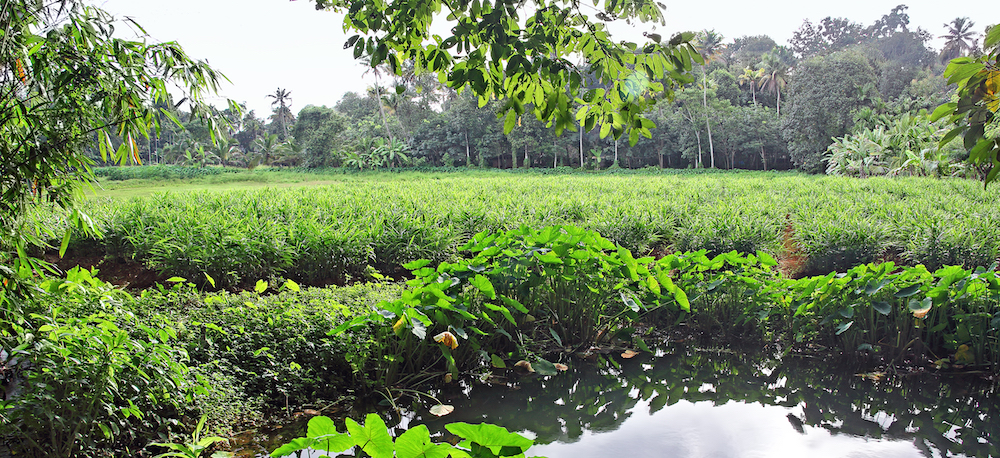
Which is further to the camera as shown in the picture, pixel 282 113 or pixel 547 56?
pixel 282 113

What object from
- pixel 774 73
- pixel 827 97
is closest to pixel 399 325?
pixel 827 97

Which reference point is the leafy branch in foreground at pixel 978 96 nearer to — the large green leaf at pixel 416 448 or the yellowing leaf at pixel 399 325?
the large green leaf at pixel 416 448

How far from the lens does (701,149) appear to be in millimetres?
37875

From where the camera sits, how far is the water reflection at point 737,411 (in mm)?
2240

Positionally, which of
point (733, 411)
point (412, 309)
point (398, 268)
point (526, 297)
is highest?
point (412, 309)

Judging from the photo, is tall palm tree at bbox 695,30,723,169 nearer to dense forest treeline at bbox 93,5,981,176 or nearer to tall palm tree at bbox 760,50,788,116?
dense forest treeline at bbox 93,5,981,176

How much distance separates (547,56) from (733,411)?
1868mm

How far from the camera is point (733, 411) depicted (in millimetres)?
2582

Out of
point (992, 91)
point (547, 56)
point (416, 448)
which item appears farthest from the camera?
point (547, 56)

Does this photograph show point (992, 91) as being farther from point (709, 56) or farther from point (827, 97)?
point (709, 56)

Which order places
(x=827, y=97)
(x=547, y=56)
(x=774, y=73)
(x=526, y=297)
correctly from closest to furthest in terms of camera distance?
(x=547, y=56) → (x=526, y=297) → (x=827, y=97) → (x=774, y=73)

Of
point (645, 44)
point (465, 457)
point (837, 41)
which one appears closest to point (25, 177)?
point (465, 457)

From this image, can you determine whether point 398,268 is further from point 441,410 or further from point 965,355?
point 965,355

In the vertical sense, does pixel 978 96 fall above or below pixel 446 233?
above
